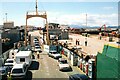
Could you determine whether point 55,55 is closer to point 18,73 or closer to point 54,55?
point 54,55

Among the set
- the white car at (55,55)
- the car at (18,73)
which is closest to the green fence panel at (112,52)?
the car at (18,73)

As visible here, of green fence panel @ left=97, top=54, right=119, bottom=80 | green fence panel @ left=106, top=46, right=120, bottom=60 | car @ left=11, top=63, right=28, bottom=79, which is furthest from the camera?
car @ left=11, top=63, right=28, bottom=79

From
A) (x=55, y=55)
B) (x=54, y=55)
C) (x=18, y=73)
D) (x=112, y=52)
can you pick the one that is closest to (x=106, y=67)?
(x=112, y=52)

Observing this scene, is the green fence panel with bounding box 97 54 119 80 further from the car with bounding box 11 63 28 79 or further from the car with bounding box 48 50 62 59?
the car with bounding box 48 50 62 59

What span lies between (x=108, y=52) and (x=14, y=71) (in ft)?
24.7

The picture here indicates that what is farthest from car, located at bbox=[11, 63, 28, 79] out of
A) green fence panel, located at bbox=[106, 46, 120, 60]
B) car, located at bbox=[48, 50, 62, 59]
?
car, located at bbox=[48, 50, 62, 59]

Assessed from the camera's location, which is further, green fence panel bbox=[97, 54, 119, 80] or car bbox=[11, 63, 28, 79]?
car bbox=[11, 63, 28, 79]

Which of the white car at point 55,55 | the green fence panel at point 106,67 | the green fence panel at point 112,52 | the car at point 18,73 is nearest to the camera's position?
the green fence panel at point 106,67

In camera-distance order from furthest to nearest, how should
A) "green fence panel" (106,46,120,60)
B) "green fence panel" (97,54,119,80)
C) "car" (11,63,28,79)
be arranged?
"car" (11,63,28,79) → "green fence panel" (106,46,120,60) → "green fence panel" (97,54,119,80)

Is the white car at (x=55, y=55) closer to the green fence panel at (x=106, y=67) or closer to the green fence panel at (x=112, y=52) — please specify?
the green fence panel at (x=106, y=67)

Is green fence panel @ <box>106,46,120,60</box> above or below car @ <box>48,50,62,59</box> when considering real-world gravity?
above

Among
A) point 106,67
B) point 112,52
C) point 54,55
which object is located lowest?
point 54,55

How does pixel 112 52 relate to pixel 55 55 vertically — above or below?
above

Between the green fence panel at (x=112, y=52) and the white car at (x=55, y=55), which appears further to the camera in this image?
the white car at (x=55, y=55)
